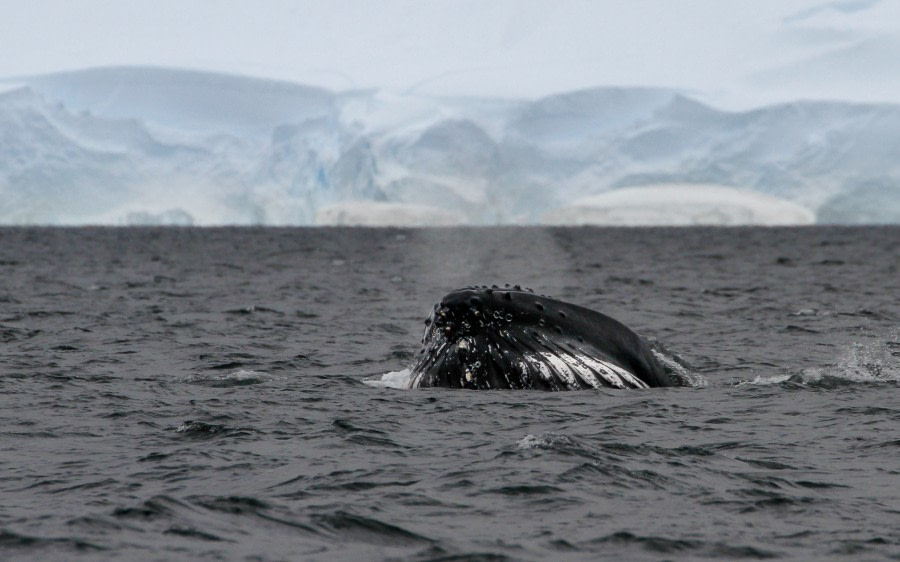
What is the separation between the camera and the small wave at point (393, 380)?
13.5 meters

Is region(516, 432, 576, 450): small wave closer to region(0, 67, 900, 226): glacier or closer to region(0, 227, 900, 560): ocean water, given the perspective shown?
region(0, 227, 900, 560): ocean water

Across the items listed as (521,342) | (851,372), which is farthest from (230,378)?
(851,372)

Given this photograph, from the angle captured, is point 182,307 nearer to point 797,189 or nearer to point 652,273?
point 652,273

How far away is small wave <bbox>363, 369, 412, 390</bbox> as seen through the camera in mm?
13547

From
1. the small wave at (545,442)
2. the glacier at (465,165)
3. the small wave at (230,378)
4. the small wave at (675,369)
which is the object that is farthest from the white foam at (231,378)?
the glacier at (465,165)

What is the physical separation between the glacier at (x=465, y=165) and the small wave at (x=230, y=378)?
329ft

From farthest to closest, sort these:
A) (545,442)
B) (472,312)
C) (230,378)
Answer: (230,378)
(472,312)
(545,442)

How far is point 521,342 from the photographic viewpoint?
38.4ft

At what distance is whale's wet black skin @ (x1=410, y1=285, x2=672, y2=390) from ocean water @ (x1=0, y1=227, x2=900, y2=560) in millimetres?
210

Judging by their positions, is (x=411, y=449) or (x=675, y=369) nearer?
(x=411, y=449)

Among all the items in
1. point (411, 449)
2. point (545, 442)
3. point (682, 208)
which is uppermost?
point (682, 208)

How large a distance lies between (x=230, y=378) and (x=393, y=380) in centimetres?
207

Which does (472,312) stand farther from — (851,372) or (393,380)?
(851,372)

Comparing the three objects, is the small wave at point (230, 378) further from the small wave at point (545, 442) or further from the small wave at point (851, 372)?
the small wave at point (851, 372)
